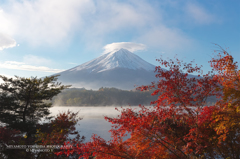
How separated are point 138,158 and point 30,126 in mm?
8130

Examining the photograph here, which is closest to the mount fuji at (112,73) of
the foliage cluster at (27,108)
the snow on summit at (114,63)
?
the snow on summit at (114,63)

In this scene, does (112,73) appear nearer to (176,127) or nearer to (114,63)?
(114,63)

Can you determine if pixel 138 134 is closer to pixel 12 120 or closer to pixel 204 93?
pixel 204 93

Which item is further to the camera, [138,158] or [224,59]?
[138,158]

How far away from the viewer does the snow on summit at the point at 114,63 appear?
16875 cm

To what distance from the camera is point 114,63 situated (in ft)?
560

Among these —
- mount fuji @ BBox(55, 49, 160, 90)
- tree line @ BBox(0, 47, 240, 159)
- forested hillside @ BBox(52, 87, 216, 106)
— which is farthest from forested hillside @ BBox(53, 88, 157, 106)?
tree line @ BBox(0, 47, 240, 159)

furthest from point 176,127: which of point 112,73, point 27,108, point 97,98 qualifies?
point 112,73

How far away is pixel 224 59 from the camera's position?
5.14 metres

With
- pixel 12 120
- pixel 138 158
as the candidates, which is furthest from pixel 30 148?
pixel 12 120

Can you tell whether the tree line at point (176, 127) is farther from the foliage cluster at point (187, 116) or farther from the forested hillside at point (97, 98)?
the forested hillside at point (97, 98)

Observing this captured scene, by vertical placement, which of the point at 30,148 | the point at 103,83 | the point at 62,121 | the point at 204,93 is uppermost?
the point at 103,83

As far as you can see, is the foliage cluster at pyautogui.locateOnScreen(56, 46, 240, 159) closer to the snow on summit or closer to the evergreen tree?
the evergreen tree

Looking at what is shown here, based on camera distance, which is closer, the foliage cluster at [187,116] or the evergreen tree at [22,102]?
the foliage cluster at [187,116]
